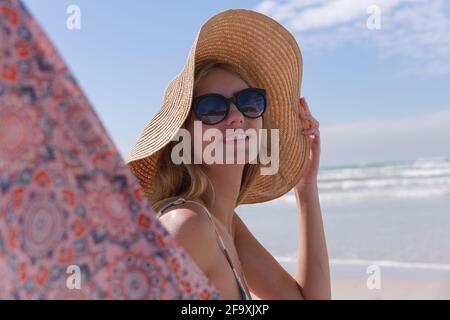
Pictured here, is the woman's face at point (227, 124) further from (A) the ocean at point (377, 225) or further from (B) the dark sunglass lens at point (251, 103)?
(A) the ocean at point (377, 225)

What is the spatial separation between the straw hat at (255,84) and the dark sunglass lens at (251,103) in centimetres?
24

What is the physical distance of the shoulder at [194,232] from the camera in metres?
1.81

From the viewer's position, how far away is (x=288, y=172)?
9.16 feet

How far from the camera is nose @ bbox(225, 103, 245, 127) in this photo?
229cm

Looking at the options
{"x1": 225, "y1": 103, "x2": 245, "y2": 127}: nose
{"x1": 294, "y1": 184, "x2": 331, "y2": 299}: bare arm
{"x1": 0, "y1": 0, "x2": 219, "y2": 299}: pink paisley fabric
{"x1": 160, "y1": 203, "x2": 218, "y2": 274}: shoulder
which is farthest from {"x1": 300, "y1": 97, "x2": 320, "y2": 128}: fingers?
{"x1": 0, "y1": 0, "x2": 219, "y2": 299}: pink paisley fabric

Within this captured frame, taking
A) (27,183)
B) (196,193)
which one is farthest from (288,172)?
(27,183)

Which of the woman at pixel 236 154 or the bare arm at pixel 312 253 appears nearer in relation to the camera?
the woman at pixel 236 154

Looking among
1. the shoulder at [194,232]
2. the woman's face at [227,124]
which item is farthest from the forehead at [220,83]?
the shoulder at [194,232]

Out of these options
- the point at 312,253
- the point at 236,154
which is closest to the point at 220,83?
the point at 236,154

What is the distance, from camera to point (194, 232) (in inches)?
72.1

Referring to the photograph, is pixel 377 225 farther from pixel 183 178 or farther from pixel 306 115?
pixel 183 178
